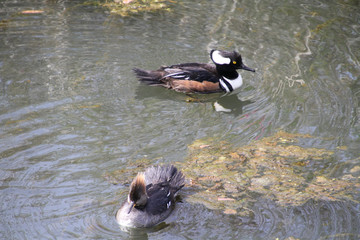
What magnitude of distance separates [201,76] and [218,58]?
48 cm

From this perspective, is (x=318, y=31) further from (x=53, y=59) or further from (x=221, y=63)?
(x=53, y=59)

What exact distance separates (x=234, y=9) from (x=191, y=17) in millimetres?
1145

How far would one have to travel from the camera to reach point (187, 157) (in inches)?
237

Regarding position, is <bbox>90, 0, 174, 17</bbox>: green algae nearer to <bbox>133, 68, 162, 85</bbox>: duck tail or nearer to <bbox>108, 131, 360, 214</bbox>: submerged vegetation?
<bbox>133, 68, 162, 85</bbox>: duck tail

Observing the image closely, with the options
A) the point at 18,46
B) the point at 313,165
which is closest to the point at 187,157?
the point at 313,165

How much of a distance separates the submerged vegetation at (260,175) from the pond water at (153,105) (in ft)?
0.39

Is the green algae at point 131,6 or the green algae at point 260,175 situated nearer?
the green algae at point 260,175

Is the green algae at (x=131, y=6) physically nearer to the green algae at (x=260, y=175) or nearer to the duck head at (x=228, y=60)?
the duck head at (x=228, y=60)

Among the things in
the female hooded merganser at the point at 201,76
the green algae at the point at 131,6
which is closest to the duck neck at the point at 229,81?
the female hooded merganser at the point at 201,76

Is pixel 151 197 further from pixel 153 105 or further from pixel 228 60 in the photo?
pixel 228 60

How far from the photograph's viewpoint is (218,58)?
27.2 feet

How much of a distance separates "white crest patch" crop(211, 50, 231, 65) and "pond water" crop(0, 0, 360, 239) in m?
0.59

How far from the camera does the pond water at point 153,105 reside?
193 inches

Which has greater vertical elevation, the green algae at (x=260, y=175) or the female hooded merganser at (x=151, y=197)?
the female hooded merganser at (x=151, y=197)
